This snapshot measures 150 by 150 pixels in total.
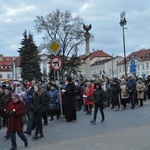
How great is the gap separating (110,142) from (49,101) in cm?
636

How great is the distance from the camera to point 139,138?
995cm

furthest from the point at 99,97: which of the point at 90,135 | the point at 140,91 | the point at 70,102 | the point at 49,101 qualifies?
the point at 140,91

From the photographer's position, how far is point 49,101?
15539 mm

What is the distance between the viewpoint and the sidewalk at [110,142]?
890 cm

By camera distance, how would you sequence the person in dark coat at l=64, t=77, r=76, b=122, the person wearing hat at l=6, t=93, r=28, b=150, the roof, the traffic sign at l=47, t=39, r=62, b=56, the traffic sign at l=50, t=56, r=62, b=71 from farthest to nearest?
the roof, the person in dark coat at l=64, t=77, r=76, b=122, the traffic sign at l=50, t=56, r=62, b=71, the traffic sign at l=47, t=39, r=62, b=56, the person wearing hat at l=6, t=93, r=28, b=150

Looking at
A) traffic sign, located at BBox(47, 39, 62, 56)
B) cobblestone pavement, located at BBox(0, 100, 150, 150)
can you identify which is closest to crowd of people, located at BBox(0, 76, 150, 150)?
cobblestone pavement, located at BBox(0, 100, 150, 150)

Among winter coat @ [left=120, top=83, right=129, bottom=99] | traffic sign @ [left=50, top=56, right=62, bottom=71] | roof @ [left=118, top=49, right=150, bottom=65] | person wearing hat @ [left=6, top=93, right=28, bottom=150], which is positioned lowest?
person wearing hat @ [left=6, top=93, right=28, bottom=150]

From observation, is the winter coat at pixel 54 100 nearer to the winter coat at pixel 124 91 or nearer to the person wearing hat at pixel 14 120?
the winter coat at pixel 124 91

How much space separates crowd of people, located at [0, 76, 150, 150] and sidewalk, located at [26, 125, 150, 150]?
1142 mm

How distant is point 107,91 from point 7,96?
34.9ft

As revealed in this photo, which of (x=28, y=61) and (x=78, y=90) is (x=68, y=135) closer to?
(x=78, y=90)

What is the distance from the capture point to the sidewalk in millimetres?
8898

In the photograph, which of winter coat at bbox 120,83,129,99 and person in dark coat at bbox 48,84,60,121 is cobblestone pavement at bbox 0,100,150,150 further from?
winter coat at bbox 120,83,129,99

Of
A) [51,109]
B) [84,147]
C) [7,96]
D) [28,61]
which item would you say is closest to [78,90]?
[51,109]
